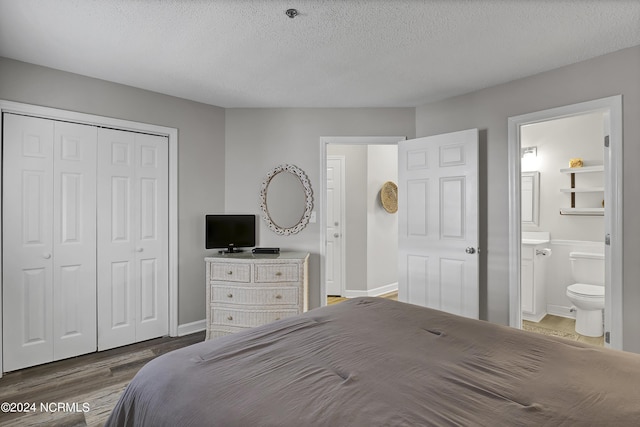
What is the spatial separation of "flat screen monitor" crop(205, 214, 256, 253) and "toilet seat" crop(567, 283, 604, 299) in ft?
11.2

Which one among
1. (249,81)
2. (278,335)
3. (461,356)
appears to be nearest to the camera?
(461,356)

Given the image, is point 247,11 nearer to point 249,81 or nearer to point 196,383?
point 249,81

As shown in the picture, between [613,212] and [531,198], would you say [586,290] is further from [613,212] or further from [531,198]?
[613,212]

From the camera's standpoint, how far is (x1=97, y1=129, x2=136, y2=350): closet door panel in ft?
10.4

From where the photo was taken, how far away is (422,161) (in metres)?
3.66

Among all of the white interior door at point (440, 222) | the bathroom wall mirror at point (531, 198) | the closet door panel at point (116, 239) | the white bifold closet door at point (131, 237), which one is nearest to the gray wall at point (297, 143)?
the white interior door at point (440, 222)

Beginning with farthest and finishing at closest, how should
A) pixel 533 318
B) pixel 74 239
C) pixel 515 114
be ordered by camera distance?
pixel 533 318 < pixel 515 114 < pixel 74 239

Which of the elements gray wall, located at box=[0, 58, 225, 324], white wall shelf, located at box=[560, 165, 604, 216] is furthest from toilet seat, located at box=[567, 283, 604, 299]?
gray wall, located at box=[0, 58, 225, 324]

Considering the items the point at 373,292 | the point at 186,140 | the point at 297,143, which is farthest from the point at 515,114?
the point at 186,140

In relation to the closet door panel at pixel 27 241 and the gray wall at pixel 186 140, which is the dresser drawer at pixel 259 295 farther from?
the closet door panel at pixel 27 241

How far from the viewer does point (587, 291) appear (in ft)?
11.9

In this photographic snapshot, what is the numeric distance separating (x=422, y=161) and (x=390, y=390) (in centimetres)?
292

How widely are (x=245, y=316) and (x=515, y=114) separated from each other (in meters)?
3.10

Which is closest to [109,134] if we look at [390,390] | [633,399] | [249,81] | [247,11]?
A: [249,81]
